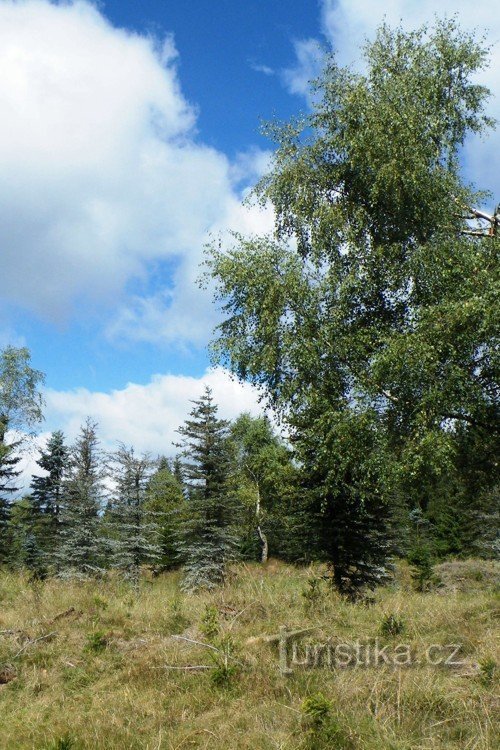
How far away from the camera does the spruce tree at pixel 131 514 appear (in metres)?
26.8

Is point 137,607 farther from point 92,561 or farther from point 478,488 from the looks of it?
point 92,561

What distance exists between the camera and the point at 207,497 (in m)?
29.9

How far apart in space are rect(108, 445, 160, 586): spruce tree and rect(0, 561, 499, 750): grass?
1827 cm

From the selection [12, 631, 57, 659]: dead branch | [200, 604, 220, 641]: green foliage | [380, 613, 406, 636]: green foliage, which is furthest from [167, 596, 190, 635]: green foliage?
[380, 613, 406, 636]: green foliage

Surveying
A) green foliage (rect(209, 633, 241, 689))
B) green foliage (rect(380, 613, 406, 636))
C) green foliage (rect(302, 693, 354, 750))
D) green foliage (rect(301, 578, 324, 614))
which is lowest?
green foliage (rect(302, 693, 354, 750))

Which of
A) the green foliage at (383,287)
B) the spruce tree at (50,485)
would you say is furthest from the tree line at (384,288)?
the spruce tree at (50,485)

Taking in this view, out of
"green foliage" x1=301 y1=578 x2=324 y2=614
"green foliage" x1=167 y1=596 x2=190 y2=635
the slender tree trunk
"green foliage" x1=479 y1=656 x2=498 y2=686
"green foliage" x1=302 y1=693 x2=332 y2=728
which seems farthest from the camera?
the slender tree trunk

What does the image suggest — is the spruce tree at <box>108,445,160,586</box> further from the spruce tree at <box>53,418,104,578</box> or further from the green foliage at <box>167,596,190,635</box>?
the green foliage at <box>167,596,190,635</box>

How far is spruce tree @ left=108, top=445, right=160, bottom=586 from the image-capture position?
1054 inches

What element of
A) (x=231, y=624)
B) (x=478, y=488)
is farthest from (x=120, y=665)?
(x=478, y=488)

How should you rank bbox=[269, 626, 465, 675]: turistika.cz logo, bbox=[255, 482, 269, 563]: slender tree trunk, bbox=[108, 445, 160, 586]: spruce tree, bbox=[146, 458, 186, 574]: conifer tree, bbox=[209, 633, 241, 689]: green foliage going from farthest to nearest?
bbox=[255, 482, 269, 563]: slender tree trunk
bbox=[146, 458, 186, 574]: conifer tree
bbox=[108, 445, 160, 586]: spruce tree
bbox=[269, 626, 465, 675]: turistika.cz logo
bbox=[209, 633, 241, 689]: green foliage

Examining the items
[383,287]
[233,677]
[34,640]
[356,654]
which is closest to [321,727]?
[233,677]

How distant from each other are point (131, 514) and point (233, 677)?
2275cm

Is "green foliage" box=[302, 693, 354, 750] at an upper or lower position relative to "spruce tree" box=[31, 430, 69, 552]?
lower
